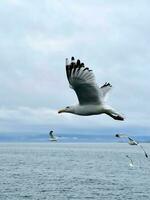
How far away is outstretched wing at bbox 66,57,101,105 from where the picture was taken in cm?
1479

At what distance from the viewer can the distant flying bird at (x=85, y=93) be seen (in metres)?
14.8

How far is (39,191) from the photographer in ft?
301

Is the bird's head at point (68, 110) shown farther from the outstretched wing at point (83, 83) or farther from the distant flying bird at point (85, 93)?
the outstretched wing at point (83, 83)

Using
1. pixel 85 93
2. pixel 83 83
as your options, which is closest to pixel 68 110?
pixel 83 83

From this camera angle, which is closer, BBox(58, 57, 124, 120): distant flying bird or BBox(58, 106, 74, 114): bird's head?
BBox(58, 57, 124, 120): distant flying bird

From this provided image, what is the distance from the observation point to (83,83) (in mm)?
15227

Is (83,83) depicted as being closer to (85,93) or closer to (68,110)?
(85,93)

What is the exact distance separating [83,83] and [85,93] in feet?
1.82

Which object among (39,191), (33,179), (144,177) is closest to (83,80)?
(39,191)

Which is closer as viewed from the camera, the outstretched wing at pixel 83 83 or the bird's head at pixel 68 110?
the outstretched wing at pixel 83 83

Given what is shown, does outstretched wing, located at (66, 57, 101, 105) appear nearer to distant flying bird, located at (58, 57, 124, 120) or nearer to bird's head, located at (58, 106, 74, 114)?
distant flying bird, located at (58, 57, 124, 120)

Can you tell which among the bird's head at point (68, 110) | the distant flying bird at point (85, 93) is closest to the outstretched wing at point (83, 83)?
the distant flying bird at point (85, 93)

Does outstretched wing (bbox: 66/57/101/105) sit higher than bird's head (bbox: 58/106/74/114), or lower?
higher

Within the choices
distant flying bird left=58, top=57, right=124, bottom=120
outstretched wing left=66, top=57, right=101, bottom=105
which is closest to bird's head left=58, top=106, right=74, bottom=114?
distant flying bird left=58, top=57, right=124, bottom=120
